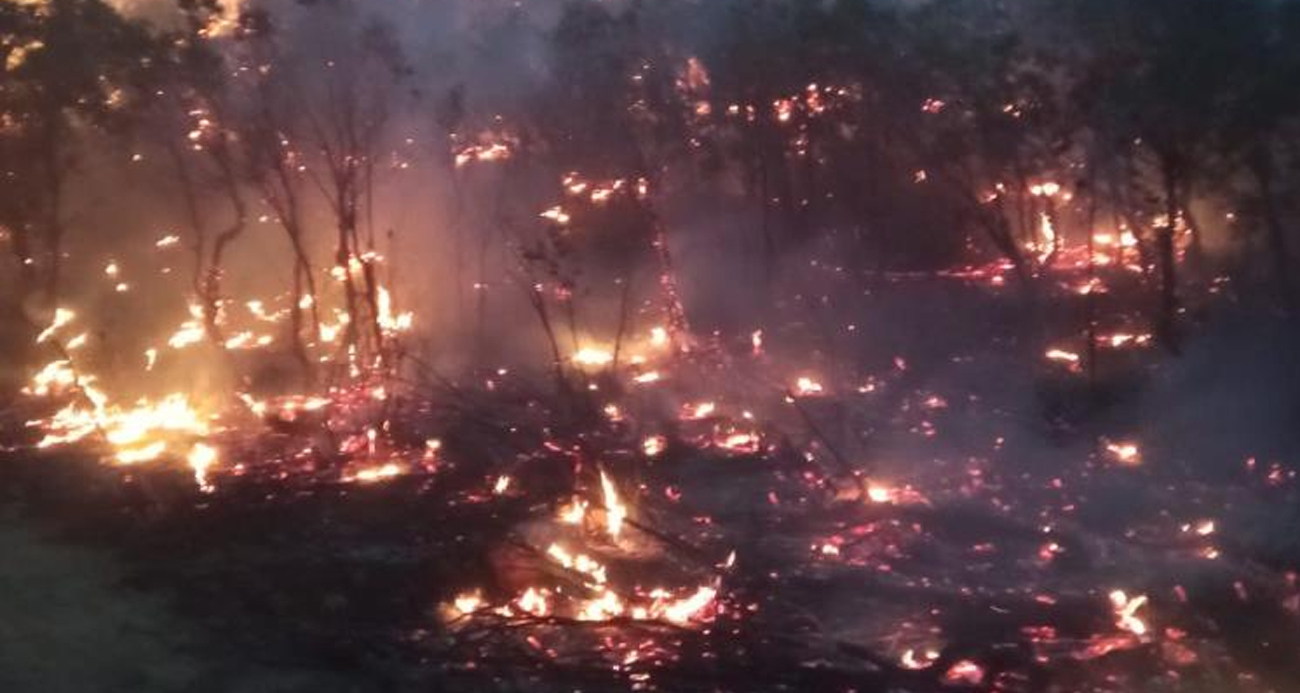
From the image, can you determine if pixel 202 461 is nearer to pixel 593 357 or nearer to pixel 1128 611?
pixel 593 357

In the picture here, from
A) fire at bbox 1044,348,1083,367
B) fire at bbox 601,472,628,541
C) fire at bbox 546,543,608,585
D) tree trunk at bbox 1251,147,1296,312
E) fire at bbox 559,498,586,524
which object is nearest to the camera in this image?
fire at bbox 546,543,608,585

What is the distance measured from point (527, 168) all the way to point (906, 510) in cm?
1186

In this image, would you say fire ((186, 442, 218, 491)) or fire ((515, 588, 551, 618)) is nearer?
fire ((515, 588, 551, 618))

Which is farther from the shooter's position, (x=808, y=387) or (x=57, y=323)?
(x=57, y=323)

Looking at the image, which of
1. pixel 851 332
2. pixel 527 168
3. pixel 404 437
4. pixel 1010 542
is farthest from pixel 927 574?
pixel 527 168

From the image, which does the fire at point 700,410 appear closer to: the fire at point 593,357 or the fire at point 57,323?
the fire at point 593,357

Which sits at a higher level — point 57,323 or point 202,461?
point 57,323

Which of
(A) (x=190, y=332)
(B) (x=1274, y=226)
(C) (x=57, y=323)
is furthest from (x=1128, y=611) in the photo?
(C) (x=57, y=323)

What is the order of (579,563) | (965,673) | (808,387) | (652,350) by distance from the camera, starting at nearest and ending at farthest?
(965,673) < (579,563) < (808,387) < (652,350)

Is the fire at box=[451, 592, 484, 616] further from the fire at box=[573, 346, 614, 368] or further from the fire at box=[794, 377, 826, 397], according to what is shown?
the fire at box=[573, 346, 614, 368]

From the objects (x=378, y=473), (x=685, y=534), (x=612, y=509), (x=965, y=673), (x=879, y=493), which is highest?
(x=378, y=473)

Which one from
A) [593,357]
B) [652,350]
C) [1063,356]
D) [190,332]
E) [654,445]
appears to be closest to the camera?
[654,445]

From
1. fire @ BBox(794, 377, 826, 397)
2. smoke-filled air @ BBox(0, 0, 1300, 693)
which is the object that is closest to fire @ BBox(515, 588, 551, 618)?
smoke-filled air @ BBox(0, 0, 1300, 693)

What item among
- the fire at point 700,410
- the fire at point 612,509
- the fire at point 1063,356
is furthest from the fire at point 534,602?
the fire at point 1063,356
